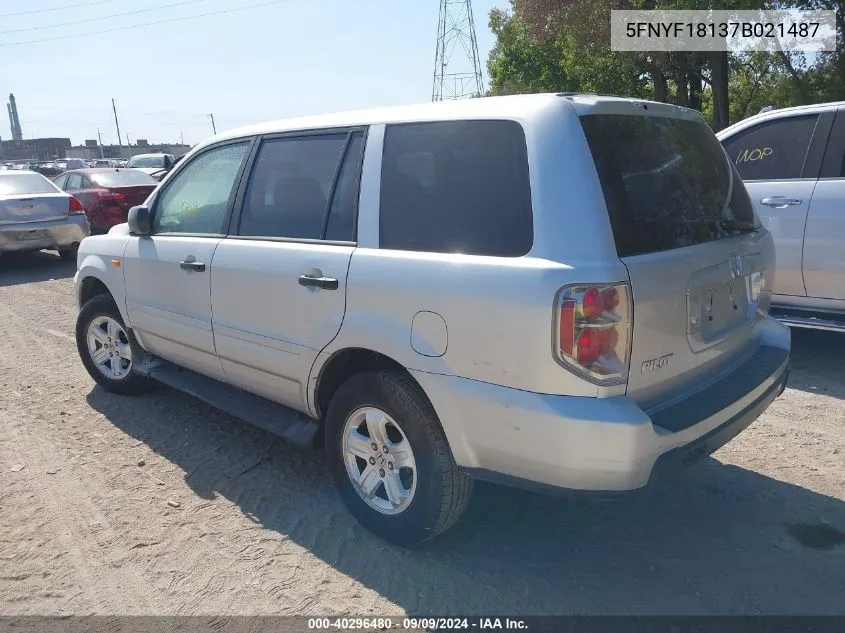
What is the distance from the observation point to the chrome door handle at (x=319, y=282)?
3131 millimetres

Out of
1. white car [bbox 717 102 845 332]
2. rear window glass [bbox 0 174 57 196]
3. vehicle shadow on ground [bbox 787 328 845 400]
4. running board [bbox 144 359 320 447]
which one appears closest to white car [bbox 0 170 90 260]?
rear window glass [bbox 0 174 57 196]

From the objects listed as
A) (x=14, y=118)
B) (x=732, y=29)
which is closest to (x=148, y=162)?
(x=732, y=29)

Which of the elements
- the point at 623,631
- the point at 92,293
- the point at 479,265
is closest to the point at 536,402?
the point at 479,265

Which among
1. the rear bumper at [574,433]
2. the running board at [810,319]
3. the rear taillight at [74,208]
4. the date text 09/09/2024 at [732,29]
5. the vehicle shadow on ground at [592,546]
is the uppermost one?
the date text 09/09/2024 at [732,29]

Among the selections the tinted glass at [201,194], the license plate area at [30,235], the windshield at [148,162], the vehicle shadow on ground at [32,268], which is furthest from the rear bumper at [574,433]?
the windshield at [148,162]

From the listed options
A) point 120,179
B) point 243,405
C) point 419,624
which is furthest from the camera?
point 120,179

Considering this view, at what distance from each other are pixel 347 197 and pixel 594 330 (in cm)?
140

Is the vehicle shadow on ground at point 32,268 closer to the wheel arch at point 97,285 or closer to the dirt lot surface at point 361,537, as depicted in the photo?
the wheel arch at point 97,285

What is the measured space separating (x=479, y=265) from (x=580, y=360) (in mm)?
523

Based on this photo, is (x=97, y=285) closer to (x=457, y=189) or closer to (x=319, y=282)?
(x=319, y=282)

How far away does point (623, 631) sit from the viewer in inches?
102

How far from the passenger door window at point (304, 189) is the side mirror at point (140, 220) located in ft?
3.25

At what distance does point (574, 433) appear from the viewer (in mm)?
2418

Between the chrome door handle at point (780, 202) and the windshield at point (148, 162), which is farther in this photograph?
the windshield at point (148, 162)
